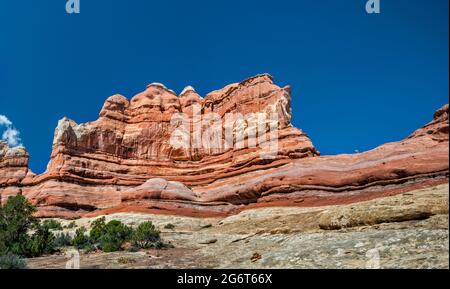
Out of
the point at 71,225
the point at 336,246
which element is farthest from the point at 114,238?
the point at 71,225

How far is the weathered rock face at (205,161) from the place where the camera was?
111 ft

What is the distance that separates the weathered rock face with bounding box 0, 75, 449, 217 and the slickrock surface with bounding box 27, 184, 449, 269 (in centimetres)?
1005

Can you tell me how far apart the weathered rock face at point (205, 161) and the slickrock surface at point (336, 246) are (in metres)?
10.0

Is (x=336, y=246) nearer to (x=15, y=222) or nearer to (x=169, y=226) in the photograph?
(x=15, y=222)

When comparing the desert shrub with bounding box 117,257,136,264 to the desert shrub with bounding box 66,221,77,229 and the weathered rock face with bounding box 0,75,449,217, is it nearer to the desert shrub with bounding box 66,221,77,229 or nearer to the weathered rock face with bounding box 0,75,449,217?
the weathered rock face with bounding box 0,75,449,217

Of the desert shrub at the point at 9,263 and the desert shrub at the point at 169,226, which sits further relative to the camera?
the desert shrub at the point at 169,226

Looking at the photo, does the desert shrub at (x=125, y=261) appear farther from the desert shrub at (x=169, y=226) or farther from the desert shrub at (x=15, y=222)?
the desert shrub at (x=169, y=226)

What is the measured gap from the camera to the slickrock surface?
39.7 feet

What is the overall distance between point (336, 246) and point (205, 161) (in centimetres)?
4726

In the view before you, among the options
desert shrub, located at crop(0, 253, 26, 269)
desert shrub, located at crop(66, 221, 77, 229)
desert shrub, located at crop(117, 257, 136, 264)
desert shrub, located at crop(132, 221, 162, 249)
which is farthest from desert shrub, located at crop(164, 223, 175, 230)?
desert shrub, located at crop(0, 253, 26, 269)

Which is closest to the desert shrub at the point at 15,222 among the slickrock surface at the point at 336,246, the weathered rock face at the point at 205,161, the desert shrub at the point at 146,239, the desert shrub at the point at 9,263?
the slickrock surface at the point at 336,246

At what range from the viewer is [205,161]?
61094 mm
